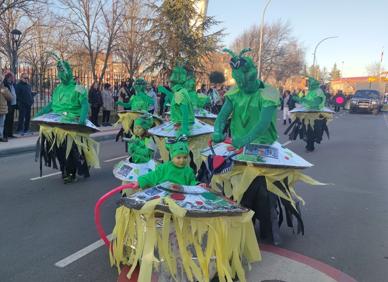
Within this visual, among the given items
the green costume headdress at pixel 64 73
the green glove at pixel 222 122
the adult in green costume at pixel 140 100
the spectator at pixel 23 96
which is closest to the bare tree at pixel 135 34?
the spectator at pixel 23 96

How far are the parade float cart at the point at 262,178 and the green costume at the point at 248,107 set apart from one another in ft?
0.48

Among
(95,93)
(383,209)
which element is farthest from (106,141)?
(383,209)

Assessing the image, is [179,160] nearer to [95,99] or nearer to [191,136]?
[191,136]

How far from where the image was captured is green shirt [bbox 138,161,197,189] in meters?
3.81

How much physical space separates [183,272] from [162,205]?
2.18 ft

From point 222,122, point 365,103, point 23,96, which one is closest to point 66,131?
point 222,122

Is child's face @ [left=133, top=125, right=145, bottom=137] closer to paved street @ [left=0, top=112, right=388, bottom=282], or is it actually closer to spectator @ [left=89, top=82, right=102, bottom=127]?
paved street @ [left=0, top=112, right=388, bottom=282]

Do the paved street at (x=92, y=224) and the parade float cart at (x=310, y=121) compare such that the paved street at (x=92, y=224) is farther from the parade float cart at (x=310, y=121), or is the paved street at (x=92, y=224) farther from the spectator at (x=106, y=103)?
the spectator at (x=106, y=103)

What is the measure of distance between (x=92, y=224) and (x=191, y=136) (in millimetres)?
2287

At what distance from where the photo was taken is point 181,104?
6.66 meters

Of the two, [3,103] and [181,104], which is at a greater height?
[181,104]

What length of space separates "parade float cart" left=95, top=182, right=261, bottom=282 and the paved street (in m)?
0.61

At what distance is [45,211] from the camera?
5.95m

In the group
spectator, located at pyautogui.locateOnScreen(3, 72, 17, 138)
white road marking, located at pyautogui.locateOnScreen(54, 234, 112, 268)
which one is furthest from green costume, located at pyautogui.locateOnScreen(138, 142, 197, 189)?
spectator, located at pyautogui.locateOnScreen(3, 72, 17, 138)
